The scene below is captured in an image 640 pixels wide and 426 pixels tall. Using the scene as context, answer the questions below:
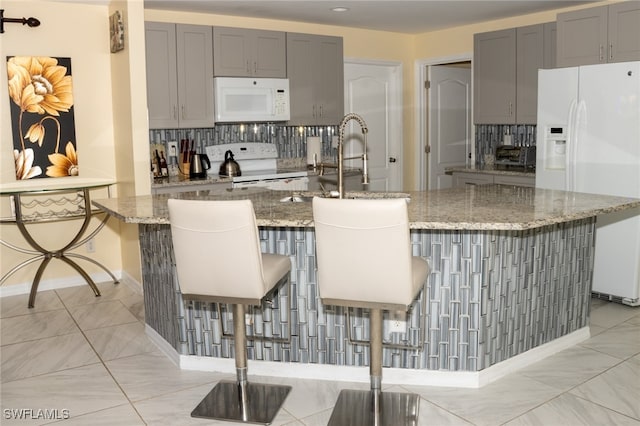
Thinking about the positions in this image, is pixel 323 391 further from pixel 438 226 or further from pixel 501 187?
pixel 501 187

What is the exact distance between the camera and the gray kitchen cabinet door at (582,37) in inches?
187

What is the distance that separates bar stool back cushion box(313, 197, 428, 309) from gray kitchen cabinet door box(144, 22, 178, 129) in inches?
119

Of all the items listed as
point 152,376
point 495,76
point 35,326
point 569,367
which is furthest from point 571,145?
point 35,326

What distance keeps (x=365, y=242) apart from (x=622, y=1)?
3669 mm

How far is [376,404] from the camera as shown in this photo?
9.06 ft

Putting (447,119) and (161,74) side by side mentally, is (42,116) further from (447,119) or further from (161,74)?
(447,119)

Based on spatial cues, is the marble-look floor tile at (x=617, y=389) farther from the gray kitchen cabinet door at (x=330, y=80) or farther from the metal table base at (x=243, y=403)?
the gray kitchen cabinet door at (x=330, y=80)

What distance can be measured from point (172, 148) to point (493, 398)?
11.9 feet

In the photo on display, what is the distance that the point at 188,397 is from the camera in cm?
307

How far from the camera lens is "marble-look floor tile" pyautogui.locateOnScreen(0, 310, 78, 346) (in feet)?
13.2

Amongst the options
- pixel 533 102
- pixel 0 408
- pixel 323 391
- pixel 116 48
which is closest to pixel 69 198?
pixel 116 48

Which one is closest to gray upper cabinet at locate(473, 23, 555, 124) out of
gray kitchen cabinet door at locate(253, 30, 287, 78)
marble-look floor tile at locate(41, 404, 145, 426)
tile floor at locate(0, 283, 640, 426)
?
gray kitchen cabinet door at locate(253, 30, 287, 78)

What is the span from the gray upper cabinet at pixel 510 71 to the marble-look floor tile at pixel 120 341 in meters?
3.81

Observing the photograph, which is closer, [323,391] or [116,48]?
[323,391]
